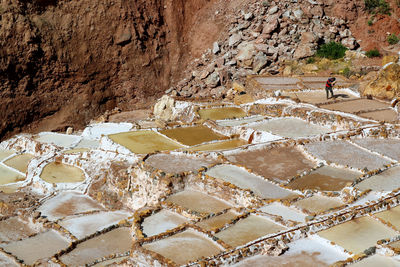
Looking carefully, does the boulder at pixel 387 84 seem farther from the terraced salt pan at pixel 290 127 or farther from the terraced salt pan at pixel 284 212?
the terraced salt pan at pixel 284 212

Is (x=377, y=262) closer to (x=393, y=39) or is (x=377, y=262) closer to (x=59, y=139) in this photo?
(x=59, y=139)

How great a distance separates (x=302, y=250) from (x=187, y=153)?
451cm

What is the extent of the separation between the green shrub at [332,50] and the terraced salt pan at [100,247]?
1435 cm

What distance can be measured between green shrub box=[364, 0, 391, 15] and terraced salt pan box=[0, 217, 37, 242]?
1918 centimetres

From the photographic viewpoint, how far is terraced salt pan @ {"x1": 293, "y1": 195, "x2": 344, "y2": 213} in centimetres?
805

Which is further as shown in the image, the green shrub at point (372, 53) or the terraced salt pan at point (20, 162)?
the green shrub at point (372, 53)

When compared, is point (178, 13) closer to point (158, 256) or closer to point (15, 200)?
point (15, 200)

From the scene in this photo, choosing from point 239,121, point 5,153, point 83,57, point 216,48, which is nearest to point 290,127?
point 239,121

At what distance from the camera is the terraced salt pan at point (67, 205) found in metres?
10.5

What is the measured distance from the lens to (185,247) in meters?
→ 6.96

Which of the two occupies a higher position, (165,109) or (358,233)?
(358,233)

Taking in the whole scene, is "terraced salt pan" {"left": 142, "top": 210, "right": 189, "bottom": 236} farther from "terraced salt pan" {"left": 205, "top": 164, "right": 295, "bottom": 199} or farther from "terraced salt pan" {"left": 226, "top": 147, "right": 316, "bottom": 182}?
"terraced salt pan" {"left": 226, "top": 147, "right": 316, "bottom": 182}

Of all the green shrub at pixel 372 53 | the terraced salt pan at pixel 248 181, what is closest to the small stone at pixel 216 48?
the green shrub at pixel 372 53

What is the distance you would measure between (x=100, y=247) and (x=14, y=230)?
8.27ft
